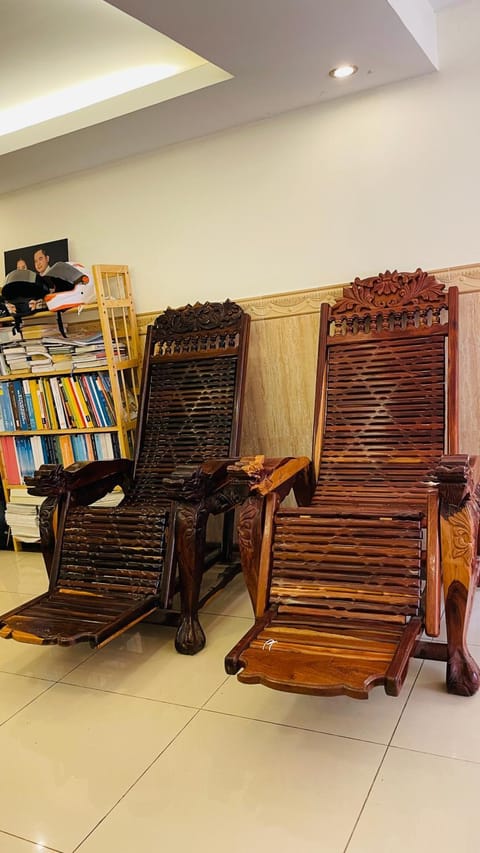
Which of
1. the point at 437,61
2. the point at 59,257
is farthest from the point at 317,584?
the point at 59,257

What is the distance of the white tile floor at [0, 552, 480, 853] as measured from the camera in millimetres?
1527

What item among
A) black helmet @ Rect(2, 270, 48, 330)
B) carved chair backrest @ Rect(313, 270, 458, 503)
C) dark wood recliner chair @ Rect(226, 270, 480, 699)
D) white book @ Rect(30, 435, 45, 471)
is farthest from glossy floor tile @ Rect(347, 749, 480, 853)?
black helmet @ Rect(2, 270, 48, 330)

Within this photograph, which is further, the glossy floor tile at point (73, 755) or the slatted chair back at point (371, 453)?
the slatted chair back at point (371, 453)

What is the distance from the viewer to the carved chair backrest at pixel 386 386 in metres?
2.62

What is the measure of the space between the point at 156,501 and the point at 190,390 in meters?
0.61

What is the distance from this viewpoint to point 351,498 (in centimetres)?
251

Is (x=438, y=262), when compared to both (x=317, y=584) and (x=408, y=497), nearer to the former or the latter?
(x=408, y=497)

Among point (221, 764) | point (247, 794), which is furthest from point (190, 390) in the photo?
point (247, 794)

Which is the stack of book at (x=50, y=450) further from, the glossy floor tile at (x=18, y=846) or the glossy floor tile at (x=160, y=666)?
the glossy floor tile at (x=18, y=846)

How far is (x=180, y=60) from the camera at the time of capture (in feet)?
9.40

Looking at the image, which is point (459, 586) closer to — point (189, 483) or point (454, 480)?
point (454, 480)

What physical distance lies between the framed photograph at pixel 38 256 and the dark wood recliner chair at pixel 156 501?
92 cm

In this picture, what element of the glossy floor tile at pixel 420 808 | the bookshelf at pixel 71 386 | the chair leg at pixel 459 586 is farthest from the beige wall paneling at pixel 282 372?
the glossy floor tile at pixel 420 808

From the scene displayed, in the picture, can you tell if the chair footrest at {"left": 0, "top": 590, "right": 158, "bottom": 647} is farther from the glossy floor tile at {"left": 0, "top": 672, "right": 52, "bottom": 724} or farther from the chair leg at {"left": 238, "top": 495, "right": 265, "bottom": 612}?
the chair leg at {"left": 238, "top": 495, "right": 265, "bottom": 612}
